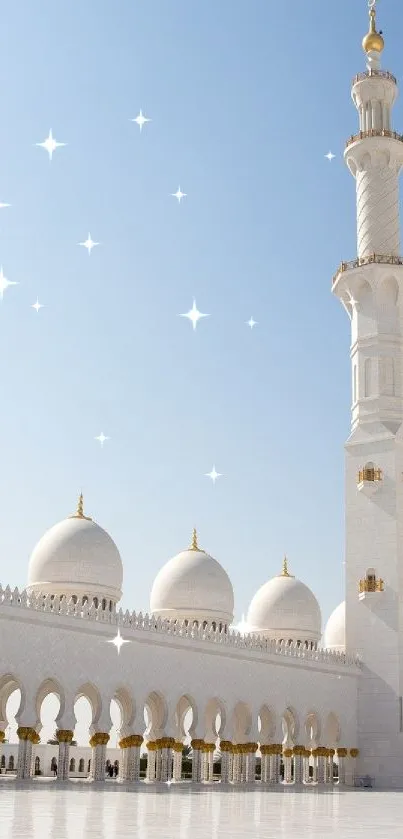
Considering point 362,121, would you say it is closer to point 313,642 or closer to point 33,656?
point 313,642

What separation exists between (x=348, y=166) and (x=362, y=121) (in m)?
1.51

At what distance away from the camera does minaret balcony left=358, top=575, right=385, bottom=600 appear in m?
29.8

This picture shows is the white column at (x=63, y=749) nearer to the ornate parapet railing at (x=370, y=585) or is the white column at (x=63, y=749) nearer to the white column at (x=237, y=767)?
the white column at (x=237, y=767)

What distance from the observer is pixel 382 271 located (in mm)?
31453

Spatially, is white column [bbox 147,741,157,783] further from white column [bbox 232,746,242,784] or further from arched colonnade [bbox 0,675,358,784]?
white column [bbox 232,746,242,784]

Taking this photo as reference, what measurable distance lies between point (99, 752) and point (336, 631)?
17712mm

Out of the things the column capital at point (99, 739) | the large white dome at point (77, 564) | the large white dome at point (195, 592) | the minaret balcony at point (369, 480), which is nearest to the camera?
the column capital at point (99, 739)

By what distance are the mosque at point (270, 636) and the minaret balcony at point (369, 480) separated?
0.14ft

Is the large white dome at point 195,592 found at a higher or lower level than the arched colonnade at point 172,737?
higher

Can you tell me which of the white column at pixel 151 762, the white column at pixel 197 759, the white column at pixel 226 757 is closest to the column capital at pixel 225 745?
Answer: the white column at pixel 226 757

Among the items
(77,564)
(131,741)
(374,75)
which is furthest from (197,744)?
(374,75)

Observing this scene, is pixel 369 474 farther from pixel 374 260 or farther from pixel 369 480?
pixel 374 260

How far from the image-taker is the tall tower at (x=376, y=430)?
97.0 feet

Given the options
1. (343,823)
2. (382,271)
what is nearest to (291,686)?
(382,271)
